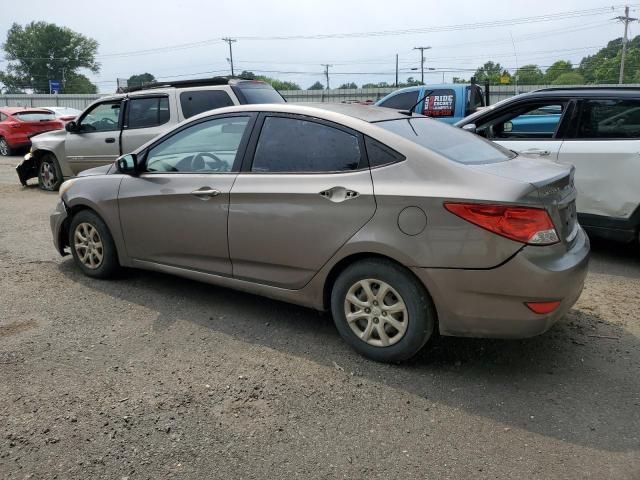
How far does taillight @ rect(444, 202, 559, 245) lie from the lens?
10.1 ft

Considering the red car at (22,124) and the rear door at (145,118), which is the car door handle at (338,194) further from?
the red car at (22,124)

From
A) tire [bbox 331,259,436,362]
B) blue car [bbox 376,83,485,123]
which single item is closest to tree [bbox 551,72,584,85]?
blue car [bbox 376,83,485,123]

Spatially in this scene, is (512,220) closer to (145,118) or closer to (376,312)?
(376,312)

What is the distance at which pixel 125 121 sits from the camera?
9078 mm

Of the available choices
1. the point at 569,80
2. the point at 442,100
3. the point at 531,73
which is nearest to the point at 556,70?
the point at 531,73

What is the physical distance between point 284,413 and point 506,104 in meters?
4.58

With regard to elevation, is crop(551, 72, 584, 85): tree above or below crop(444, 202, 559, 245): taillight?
above

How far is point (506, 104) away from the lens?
620cm

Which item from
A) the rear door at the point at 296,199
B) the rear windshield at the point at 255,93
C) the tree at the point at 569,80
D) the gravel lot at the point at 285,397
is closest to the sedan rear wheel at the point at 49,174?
the rear windshield at the point at 255,93

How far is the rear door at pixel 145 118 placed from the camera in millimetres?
8523

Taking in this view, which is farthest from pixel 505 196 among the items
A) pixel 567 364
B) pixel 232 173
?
pixel 232 173

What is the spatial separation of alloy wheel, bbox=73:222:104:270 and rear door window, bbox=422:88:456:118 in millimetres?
8271

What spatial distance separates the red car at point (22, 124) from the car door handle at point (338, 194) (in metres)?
16.2

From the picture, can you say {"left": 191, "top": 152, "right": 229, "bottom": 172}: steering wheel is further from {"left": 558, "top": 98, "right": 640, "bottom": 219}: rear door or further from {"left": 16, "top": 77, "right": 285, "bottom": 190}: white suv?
{"left": 558, "top": 98, "right": 640, "bottom": 219}: rear door
